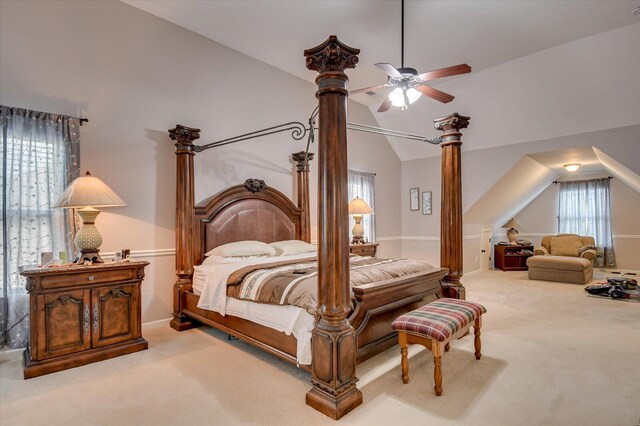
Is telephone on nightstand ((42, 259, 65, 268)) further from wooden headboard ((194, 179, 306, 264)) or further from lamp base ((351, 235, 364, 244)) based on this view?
lamp base ((351, 235, 364, 244))

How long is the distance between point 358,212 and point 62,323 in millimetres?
3967

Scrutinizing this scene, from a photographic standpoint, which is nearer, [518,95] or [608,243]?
[518,95]

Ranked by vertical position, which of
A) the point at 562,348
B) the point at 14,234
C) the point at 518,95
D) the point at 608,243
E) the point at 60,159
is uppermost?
the point at 518,95

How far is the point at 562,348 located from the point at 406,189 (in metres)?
4.68

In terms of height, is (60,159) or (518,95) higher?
(518,95)

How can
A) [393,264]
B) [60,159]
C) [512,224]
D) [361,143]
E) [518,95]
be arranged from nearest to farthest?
[60,159] < [393,264] < [518,95] < [361,143] < [512,224]

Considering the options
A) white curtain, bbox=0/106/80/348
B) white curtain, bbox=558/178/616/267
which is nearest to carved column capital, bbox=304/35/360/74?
white curtain, bbox=0/106/80/348

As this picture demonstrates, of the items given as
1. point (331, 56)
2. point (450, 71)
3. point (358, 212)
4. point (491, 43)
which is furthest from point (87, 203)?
point (491, 43)

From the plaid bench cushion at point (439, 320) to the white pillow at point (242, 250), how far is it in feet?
6.40

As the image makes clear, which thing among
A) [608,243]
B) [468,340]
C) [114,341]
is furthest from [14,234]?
[608,243]

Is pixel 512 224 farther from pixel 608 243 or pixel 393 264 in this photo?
pixel 393 264

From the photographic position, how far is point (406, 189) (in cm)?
750

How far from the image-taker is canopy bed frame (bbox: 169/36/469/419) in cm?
215

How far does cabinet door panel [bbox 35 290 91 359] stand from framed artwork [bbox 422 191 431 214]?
6059mm
